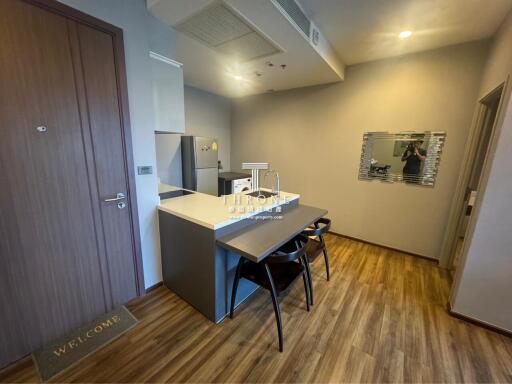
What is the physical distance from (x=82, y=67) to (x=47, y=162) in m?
0.70

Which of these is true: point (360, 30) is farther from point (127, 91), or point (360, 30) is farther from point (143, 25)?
point (127, 91)

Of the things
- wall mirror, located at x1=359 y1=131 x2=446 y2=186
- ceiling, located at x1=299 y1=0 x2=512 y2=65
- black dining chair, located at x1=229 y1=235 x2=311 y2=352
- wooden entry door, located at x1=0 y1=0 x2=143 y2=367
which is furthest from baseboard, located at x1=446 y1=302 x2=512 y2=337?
wooden entry door, located at x1=0 y1=0 x2=143 y2=367

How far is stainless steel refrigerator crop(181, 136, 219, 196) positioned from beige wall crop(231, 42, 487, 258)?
3.72 feet

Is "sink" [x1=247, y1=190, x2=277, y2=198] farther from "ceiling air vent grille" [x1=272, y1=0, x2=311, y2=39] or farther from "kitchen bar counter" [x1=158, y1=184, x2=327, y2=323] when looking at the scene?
"ceiling air vent grille" [x1=272, y1=0, x2=311, y2=39]

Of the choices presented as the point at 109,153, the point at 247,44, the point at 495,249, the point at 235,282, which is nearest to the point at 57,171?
the point at 109,153

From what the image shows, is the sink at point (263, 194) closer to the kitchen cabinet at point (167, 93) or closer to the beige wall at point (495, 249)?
the kitchen cabinet at point (167, 93)

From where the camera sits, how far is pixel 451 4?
1.68 metres

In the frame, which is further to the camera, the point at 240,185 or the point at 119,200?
the point at 240,185

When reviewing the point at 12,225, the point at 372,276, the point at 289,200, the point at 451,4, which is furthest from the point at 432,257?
the point at 12,225

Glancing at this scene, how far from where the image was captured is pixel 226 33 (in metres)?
1.90

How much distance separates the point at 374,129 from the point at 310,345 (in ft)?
9.27

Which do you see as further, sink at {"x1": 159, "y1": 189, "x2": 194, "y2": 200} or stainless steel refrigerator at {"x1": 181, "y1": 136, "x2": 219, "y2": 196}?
stainless steel refrigerator at {"x1": 181, "y1": 136, "x2": 219, "y2": 196}

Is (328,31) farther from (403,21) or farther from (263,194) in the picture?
(263,194)

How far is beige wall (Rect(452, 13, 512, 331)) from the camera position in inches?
60.1
